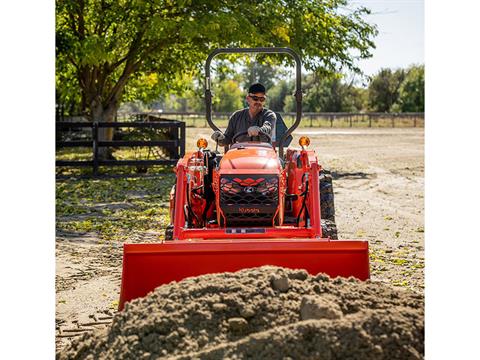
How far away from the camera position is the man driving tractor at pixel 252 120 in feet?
24.7

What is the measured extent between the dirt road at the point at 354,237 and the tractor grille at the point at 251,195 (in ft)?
4.05

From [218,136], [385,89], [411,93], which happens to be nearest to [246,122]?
[218,136]

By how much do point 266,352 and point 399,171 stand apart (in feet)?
52.7

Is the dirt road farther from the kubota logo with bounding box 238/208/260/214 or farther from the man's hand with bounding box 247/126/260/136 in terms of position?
the man's hand with bounding box 247/126/260/136

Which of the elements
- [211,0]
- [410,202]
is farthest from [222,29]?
[410,202]

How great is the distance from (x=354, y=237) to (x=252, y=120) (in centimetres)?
310

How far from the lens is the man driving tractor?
7.53 metres

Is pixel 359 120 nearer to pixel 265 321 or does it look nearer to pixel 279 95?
pixel 279 95

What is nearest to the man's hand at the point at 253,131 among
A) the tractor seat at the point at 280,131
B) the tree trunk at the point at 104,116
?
the tractor seat at the point at 280,131

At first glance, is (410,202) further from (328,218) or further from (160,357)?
(160,357)

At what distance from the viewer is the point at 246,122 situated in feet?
25.2

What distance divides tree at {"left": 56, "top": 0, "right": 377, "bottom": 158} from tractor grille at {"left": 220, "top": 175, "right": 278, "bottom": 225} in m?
12.3

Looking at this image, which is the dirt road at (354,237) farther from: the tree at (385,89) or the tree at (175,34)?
the tree at (385,89)

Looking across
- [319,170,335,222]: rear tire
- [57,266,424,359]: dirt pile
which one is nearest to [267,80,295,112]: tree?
[319,170,335,222]: rear tire
